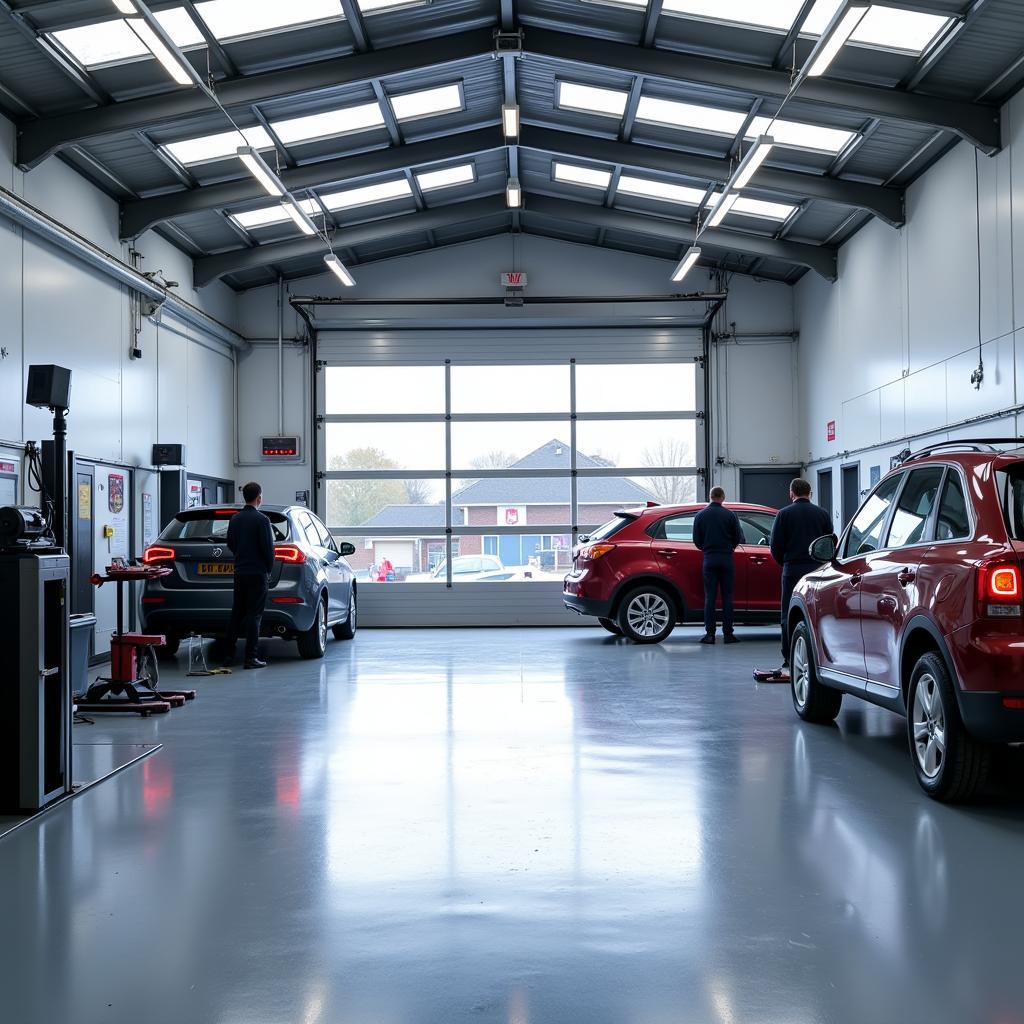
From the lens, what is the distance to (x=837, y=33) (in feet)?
24.1

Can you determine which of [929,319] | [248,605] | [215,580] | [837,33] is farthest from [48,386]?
[929,319]

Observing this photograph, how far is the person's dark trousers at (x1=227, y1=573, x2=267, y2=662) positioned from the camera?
31.2 feet

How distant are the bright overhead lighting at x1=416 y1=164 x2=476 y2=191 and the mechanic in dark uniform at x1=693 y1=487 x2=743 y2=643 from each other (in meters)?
5.45

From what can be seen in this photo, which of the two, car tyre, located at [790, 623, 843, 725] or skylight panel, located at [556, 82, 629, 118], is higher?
skylight panel, located at [556, 82, 629, 118]

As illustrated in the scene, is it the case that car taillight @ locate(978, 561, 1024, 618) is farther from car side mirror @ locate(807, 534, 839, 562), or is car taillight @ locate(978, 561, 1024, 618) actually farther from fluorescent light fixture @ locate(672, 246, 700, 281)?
fluorescent light fixture @ locate(672, 246, 700, 281)

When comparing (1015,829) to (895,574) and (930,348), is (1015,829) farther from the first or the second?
(930,348)

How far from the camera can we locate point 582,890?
140 inches

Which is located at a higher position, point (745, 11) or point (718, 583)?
point (745, 11)

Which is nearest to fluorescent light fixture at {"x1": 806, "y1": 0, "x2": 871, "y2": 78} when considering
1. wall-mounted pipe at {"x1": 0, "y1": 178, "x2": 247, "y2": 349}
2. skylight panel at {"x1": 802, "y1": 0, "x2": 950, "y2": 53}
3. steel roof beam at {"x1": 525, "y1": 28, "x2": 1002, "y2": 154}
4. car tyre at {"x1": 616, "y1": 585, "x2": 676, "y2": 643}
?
skylight panel at {"x1": 802, "y1": 0, "x2": 950, "y2": 53}

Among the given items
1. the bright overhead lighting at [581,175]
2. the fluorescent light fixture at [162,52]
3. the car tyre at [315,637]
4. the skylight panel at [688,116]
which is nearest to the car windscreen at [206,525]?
the car tyre at [315,637]

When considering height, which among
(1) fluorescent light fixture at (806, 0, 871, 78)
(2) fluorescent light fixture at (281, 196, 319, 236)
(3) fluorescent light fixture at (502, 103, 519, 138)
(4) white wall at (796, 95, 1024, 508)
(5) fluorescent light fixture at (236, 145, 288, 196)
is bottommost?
(4) white wall at (796, 95, 1024, 508)

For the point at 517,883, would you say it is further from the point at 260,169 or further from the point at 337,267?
the point at 337,267

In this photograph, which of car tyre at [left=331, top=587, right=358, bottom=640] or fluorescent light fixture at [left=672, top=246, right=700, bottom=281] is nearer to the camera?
car tyre at [left=331, top=587, right=358, bottom=640]

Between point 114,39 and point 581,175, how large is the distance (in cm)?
654
